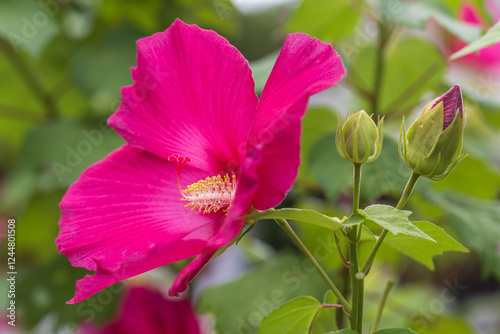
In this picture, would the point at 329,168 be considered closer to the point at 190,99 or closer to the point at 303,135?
the point at 303,135

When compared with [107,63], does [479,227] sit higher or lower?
lower

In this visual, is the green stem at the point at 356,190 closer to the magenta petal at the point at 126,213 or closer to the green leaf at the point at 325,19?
the magenta petal at the point at 126,213

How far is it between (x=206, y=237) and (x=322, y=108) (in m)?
0.42

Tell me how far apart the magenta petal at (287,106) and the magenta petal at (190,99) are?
3 cm

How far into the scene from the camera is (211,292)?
0.77 metres

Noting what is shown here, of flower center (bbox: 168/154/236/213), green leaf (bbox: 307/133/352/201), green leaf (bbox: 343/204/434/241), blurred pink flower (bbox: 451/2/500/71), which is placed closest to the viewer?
green leaf (bbox: 343/204/434/241)

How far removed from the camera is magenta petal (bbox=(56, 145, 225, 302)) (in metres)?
0.42

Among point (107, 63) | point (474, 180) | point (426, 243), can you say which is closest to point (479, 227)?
point (474, 180)

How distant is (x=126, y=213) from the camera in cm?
43

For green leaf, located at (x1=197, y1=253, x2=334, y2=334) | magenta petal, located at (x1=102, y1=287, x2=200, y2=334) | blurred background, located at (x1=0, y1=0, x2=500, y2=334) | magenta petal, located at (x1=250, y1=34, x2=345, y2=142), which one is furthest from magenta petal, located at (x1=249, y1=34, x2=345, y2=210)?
magenta petal, located at (x1=102, y1=287, x2=200, y2=334)

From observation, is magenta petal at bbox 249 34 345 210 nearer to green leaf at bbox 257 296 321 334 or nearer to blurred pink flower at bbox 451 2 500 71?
green leaf at bbox 257 296 321 334

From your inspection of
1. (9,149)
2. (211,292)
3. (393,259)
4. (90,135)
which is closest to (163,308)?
(211,292)

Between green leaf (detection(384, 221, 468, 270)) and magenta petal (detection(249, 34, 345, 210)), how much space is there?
0.33 feet

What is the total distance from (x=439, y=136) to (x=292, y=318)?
0.16 meters
